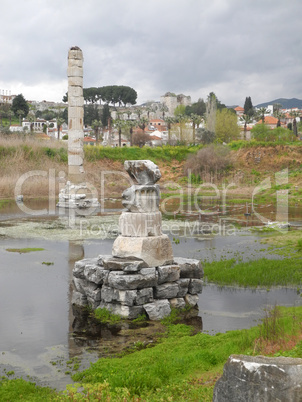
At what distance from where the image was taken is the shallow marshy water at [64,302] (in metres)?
8.48

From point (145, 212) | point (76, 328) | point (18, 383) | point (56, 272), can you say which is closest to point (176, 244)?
point (56, 272)

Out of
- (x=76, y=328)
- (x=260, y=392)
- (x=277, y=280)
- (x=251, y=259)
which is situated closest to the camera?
(x=260, y=392)

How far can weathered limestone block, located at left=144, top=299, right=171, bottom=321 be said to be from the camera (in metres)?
10.3

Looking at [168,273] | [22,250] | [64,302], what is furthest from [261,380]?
[22,250]

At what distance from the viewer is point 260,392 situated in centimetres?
404

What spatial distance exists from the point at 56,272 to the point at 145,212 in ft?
15.0

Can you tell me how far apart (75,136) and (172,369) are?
24249 mm

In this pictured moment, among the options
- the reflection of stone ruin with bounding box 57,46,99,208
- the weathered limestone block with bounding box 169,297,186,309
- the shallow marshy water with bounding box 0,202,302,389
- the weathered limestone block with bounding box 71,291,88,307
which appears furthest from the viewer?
the reflection of stone ruin with bounding box 57,46,99,208

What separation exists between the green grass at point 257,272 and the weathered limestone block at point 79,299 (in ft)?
12.1

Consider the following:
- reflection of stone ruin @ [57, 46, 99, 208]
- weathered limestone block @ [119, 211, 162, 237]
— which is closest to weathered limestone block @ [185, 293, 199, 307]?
weathered limestone block @ [119, 211, 162, 237]

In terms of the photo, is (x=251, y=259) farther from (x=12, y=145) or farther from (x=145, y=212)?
(x=12, y=145)

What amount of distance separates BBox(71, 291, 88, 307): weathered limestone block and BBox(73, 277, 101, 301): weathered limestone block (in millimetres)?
82

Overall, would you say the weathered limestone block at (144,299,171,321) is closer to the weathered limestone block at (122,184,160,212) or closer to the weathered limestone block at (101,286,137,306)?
the weathered limestone block at (101,286,137,306)

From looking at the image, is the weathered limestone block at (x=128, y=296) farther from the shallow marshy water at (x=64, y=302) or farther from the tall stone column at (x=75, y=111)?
the tall stone column at (x=75, y=111)
